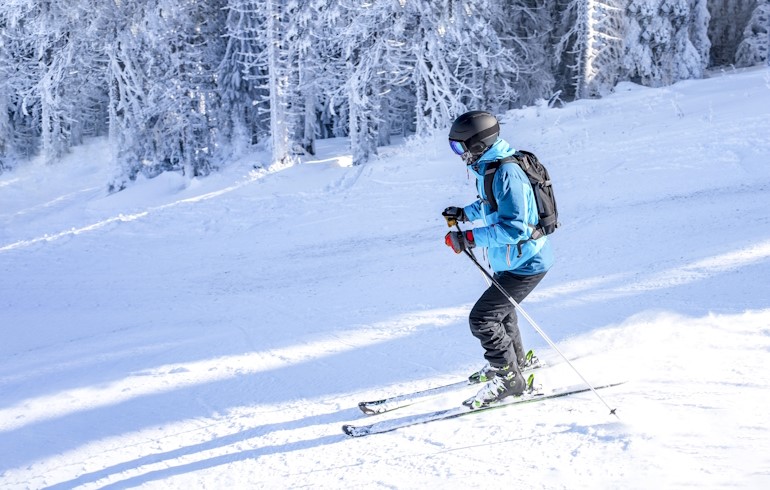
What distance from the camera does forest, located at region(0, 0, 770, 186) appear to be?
1828 cm

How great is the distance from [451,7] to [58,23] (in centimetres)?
1700

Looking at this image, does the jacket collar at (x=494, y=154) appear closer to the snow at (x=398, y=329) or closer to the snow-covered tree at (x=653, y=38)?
the snow at (x=398, y=329)

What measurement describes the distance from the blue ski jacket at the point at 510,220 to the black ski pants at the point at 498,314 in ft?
0.28

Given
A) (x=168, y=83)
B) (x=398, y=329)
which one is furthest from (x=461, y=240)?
(x=168, y=83)

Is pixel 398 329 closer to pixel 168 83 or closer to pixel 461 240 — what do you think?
pixel 461 240

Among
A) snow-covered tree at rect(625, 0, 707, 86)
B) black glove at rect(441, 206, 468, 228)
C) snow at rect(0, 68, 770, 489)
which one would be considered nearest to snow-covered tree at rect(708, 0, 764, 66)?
snow-covered tree at rect(625, 0, 707, 86)

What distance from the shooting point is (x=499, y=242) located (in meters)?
4.23

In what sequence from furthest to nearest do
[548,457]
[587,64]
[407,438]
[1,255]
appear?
[587,64] → [1,255] → [407,438] → [548,457]

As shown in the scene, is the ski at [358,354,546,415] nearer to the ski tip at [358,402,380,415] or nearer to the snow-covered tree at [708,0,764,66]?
the ski tip at [358,402,380,415]

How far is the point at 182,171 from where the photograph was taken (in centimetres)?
2259

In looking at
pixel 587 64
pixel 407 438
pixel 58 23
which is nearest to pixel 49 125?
pixel 58 23

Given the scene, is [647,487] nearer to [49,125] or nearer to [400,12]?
[400,12]

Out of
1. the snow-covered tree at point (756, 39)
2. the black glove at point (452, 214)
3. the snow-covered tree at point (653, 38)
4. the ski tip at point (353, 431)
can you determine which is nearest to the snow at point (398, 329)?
the ski tip at point (353, 431)

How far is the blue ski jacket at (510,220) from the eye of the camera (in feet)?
13.6
